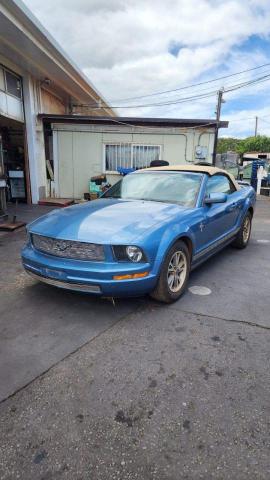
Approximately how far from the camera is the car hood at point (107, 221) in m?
2.90

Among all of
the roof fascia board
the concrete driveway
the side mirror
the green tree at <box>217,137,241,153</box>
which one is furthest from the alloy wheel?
the green tree at <box>217,137,241,153</box>

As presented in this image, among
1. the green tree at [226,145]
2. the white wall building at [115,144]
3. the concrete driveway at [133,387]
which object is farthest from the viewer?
the green tree at [226,145]

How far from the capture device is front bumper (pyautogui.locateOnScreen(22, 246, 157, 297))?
9.16 feet

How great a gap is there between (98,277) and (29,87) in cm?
950

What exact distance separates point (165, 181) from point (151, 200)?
1.62 feet

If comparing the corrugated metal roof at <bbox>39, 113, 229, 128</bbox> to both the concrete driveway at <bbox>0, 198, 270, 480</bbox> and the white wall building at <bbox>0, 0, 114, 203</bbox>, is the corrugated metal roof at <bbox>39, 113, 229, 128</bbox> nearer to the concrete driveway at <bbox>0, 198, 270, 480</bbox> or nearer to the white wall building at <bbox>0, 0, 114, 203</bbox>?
the white wall building at <bbox>0, 0, 114, 203</bbox>

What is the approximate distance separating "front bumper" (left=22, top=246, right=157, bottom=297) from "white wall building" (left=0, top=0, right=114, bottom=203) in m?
5.60

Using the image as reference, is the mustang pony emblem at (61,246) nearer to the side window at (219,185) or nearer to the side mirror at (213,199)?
the side mirror at (213,199)

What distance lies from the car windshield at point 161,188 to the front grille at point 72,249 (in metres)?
1.41

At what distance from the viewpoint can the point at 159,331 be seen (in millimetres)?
2799

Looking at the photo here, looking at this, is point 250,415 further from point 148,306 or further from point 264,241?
point 264,241

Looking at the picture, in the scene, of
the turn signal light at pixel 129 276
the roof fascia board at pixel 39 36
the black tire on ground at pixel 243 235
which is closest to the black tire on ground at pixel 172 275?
the turn signal light at pixel 129 276

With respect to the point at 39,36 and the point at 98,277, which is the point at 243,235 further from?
the point at 39,36

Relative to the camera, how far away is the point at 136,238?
2.85 m
